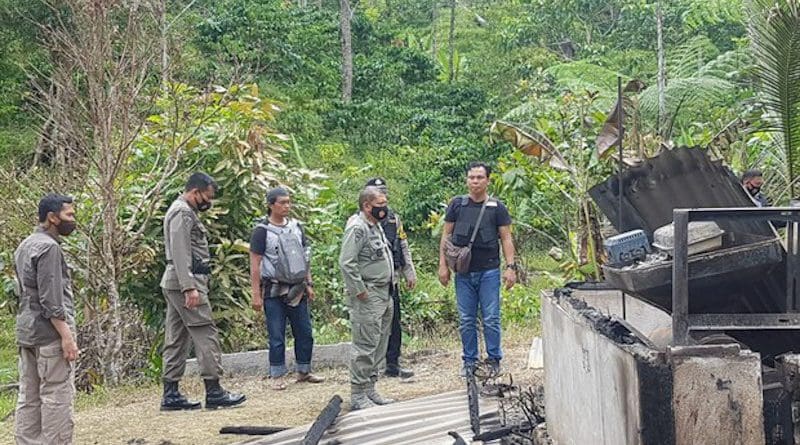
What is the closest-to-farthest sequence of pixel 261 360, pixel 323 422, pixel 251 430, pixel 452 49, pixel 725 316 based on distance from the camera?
1. pixel 725 316
2. pixel 323 422
3. pixel 251 430
4. pixel 261 360
5. pixel 452 49

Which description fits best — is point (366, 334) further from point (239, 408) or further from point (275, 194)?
point (275, 194)

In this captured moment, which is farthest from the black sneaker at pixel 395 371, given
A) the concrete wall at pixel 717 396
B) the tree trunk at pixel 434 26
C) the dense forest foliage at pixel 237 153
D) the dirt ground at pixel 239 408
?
the tree trunk at pixel 434 26

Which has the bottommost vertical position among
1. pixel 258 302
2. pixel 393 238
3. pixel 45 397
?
pixel 45 397

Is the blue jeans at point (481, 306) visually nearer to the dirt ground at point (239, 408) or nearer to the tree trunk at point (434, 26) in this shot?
the dirt ground at point (239, 408)

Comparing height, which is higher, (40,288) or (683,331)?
(40,288)

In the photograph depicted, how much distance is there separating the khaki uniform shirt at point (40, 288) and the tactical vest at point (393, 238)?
10.4 feet

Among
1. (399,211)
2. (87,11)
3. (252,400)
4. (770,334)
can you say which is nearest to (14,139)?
(399,211)

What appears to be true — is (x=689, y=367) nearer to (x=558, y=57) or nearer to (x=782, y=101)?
(x=782, y=101)

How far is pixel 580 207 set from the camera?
40.7ft

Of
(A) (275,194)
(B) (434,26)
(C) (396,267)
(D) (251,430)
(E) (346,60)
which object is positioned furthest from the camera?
(B) (434,26)

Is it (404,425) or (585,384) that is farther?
(404,425)

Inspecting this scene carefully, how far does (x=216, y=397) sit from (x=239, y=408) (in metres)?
0.21

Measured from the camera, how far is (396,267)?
948 centimetres

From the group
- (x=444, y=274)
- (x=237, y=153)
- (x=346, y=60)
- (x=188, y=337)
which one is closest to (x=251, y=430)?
(x=188, y=337)
